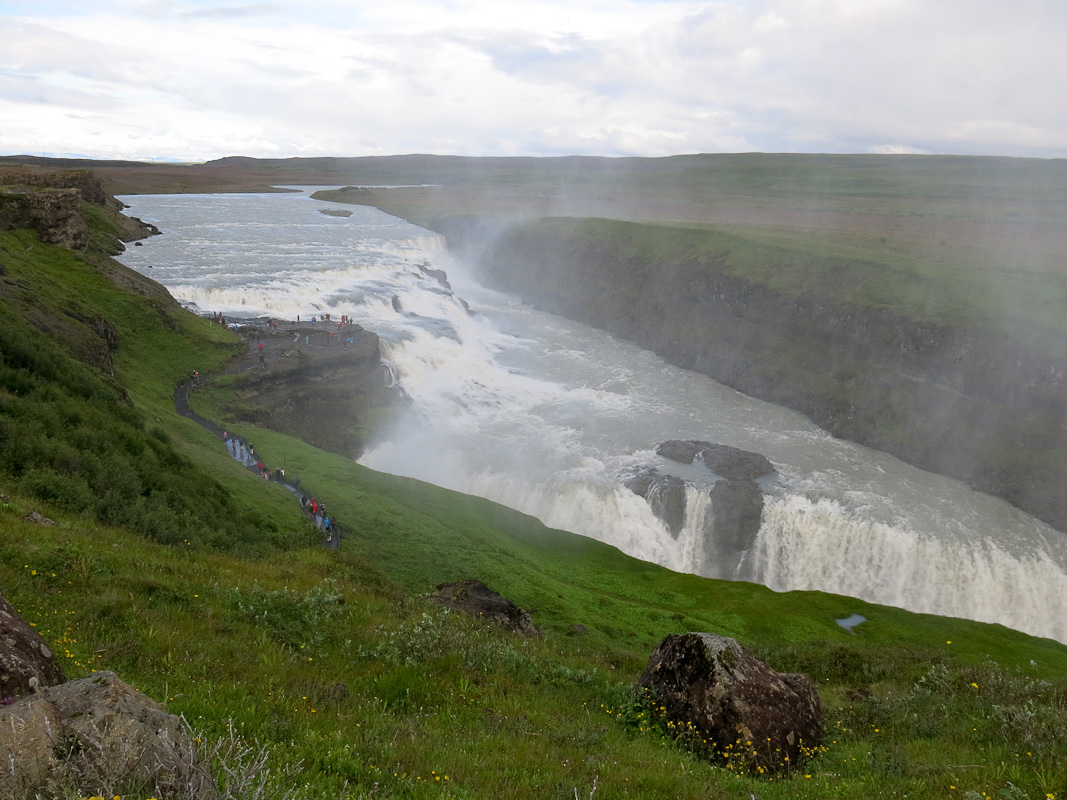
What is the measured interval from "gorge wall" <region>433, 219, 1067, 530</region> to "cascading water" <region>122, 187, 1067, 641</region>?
8.50 feet

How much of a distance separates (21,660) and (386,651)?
21.4ft

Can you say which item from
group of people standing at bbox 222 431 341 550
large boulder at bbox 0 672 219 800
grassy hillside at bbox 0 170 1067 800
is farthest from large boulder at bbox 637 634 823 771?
group of people standing at bbox 222 431 341 550

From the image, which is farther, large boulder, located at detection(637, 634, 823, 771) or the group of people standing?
the group of people standing

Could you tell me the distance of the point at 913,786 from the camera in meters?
A: 8.61

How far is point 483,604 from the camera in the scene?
2336 centimetres

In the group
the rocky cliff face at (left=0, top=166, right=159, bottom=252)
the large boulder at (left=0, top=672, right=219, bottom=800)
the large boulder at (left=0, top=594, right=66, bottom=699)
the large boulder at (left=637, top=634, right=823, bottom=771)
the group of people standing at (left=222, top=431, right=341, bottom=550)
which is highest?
the rocky cliff face at (left=0, top=166, right=159, bottom=252)

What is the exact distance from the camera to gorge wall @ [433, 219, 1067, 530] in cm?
5316

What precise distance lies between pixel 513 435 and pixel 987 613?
3232 centimetres

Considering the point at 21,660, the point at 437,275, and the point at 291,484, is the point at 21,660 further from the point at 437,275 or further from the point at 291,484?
the point at 437,275

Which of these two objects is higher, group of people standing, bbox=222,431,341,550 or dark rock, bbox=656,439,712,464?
group of people standing, bbox=222,431,341,550

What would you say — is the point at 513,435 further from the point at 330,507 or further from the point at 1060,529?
the point at 1060,529

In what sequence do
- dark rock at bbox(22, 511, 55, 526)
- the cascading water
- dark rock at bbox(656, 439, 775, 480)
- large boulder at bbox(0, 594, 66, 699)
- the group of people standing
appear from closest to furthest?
1. large boulder at bbox(0, 594, 66, 699)
2. dark rock at bbox(22, 511, 55, 526)
3. the group of people standing
4. the cascading water
5. dark rock at bbox(656, 439, 775, 480)

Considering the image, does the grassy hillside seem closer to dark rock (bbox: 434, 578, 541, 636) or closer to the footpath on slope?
the footpath on slope

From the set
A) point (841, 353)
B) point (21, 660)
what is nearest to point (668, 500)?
point (841, 353)
